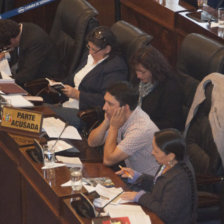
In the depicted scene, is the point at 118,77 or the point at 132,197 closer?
the point at 132,197

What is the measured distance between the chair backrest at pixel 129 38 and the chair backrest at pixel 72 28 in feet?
0.88

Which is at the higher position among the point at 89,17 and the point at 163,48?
the point at 89,17

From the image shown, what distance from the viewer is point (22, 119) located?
318 cm

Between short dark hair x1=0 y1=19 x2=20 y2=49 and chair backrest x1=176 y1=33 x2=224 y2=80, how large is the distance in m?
1.37

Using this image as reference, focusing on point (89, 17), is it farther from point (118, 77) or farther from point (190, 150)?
point (190, 150)

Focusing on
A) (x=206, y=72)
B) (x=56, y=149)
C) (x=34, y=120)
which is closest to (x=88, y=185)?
(x=56, y=149)

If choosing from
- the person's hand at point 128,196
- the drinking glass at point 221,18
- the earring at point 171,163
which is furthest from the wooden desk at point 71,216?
the drinking glass at point 221,18

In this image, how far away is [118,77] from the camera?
151 inches

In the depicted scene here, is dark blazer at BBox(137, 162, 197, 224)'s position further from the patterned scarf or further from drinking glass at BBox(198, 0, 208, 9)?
drinking glass at BBox(198, 0, 208, 9)

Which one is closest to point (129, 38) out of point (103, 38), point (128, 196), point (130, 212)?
point (103, 38)

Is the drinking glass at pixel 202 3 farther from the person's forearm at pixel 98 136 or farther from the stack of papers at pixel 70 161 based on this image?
the stack of papers at pixel 70 161

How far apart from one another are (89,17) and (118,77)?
0.62 m

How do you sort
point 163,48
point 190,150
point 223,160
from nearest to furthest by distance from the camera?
point 223,160, point 190,150, point 163,48

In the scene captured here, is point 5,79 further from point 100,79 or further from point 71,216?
point 71,216
